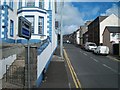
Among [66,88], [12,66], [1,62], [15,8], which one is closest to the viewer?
[66,88]

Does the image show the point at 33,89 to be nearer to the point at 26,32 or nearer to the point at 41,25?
the point at 26,32

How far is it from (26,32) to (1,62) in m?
5.57

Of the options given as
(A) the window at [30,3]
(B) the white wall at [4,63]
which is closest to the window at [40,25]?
(A) the window at [30,3]

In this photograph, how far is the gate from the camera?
11454 millimetres

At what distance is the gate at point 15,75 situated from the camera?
11454 mm

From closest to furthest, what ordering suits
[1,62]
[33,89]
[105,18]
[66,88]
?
[33,89], [66,88], [1,62], [105,18]

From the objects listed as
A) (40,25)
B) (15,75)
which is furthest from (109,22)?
(15,75)

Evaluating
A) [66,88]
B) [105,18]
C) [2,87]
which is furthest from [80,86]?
[105,18]

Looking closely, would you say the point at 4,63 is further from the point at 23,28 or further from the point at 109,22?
the point at 109,22

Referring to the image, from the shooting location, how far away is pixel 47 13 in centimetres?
2802

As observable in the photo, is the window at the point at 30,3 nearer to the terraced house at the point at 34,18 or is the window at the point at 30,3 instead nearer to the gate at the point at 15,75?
the terraced house at the point at 34,18

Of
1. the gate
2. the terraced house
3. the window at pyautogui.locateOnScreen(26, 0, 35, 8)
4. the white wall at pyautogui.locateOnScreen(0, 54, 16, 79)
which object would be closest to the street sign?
the gate

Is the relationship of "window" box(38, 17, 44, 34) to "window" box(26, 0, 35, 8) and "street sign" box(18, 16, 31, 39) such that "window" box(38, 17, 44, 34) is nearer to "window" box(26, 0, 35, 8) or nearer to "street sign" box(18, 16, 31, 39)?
"window" box(26, 0, 35, 8)

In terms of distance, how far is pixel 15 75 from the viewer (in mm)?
12266
